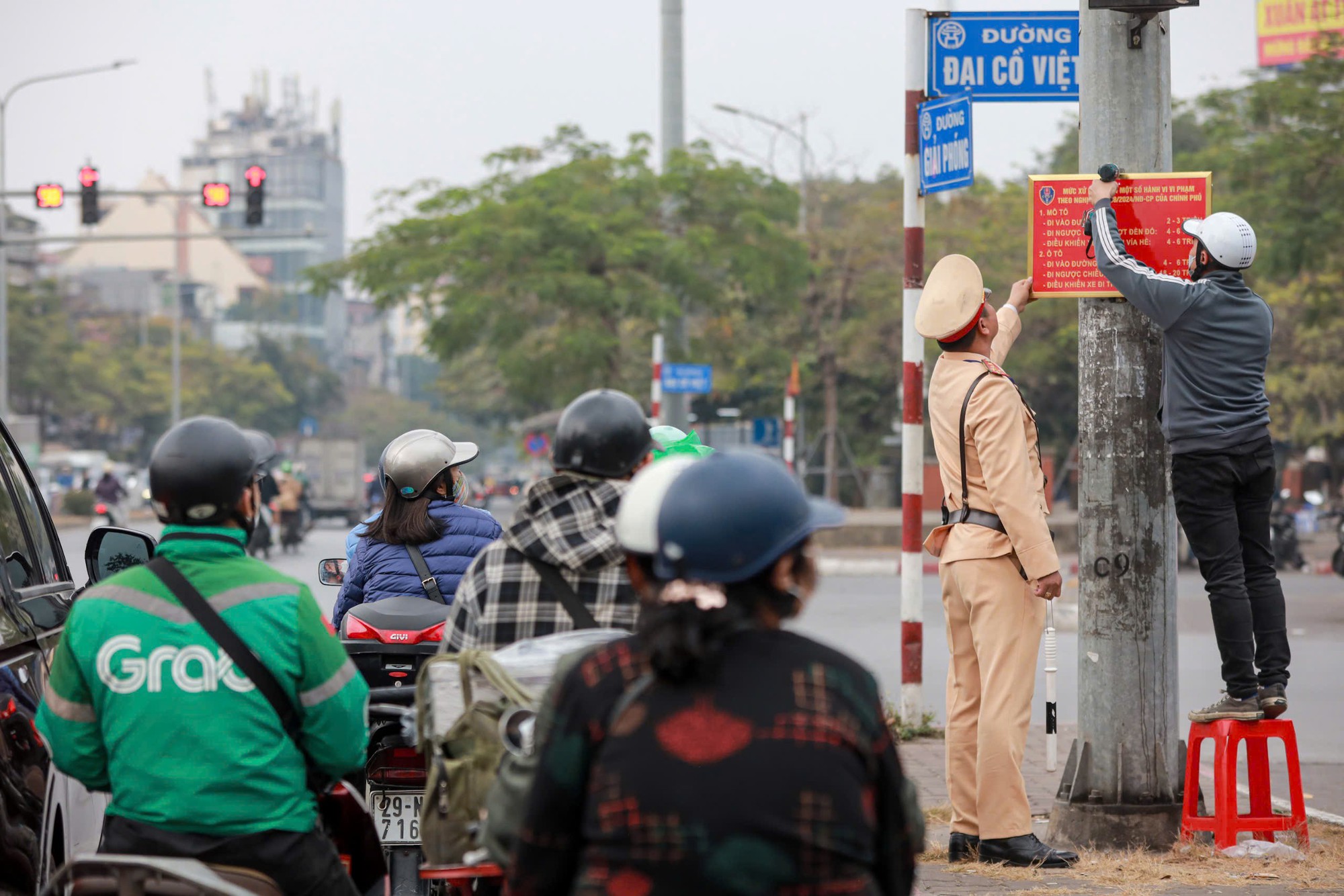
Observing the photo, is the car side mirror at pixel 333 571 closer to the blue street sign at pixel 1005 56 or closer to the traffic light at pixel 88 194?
the blue street sign at pixel 1005 56

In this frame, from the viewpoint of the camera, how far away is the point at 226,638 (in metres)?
2.94

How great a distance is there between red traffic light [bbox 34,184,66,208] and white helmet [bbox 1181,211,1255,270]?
20.2 meters

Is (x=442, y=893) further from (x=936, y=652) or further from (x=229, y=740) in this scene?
(x=936, y=652)

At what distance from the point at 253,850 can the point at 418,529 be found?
2419 millimetres

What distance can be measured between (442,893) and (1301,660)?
32.1 ft

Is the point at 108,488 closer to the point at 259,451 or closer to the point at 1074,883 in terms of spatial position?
the point at 1074,883

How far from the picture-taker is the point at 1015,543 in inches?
205

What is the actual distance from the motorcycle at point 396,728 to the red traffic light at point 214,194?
18.1 m

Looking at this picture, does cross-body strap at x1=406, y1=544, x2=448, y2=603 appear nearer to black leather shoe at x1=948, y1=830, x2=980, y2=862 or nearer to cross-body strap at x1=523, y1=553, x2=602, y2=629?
black leather shoe at x1=948, y1=830, x2=980, y2=862

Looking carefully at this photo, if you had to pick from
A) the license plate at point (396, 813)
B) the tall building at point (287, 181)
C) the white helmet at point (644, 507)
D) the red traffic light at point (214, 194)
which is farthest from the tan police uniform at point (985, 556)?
the tall building at point (287, 181)

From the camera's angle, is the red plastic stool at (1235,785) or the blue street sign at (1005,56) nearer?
the red plastic stool at (1235,785)

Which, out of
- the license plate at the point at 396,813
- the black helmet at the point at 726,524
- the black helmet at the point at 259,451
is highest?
the black helmet at the point at 259,451

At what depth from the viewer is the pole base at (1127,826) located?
5648 millimetres

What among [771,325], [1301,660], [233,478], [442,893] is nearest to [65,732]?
[233,478]
